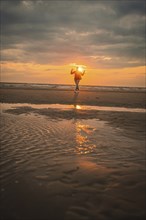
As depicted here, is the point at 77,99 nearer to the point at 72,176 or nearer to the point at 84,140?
the point at 84,140

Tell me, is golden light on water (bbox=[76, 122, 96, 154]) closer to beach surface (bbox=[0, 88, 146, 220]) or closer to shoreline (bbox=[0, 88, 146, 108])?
beach surface (bbox=[0, 88, 146, 220])

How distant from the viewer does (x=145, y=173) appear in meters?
5.93

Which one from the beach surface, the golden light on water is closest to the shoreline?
the golden light on water

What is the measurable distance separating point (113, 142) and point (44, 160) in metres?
2.96

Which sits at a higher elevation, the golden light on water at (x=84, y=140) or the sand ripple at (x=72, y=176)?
the golden light on water at (x=84, y=140)

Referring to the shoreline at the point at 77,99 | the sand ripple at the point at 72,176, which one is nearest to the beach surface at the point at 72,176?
the sand ripple at the point at 72,176

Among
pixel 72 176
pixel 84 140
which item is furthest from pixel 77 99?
pixel 72 176

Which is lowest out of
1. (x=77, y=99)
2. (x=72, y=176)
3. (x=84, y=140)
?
(x=72, y=176)

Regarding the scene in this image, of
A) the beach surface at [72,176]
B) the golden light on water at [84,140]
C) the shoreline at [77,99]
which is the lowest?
the beach surface at [72,176]

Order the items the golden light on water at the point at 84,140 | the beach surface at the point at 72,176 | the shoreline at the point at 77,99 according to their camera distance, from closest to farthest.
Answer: the beach surface at the point at 72,176
the golden light on water at the point at 84,140
the shoreline at the point at 77,99

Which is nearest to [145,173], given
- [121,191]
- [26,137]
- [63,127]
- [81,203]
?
[121,191]

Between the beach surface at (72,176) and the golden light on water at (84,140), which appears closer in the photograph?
the beach surface at (72,176)

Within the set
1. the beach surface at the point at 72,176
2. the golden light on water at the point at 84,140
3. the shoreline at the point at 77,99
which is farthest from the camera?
the shoreline at the point at 77,99

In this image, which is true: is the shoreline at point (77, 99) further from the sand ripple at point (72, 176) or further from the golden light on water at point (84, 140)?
the sand ripple at point (72, 176)
